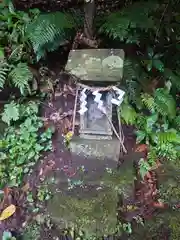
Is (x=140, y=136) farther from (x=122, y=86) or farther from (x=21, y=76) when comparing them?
(x=21, y=76)

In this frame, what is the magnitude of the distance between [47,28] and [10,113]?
3.01ft

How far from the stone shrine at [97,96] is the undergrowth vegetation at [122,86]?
1.29ft

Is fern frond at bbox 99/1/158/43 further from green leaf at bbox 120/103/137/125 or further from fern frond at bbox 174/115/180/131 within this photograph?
fern frond at bbox 174/115/180/131

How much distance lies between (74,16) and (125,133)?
133cm

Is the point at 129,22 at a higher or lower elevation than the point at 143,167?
higher

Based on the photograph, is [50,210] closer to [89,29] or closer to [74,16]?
[89,29]

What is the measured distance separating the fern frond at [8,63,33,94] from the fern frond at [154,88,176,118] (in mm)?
1316

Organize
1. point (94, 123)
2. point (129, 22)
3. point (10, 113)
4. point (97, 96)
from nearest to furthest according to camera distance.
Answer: point (97, 96)
point (94, 123)
point (129, 22)
point (10, 113)

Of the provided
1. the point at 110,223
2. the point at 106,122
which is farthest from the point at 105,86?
the point at 110,223

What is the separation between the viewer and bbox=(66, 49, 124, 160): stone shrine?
268 cm

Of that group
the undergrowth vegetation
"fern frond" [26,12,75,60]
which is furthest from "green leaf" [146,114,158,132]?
"fern frond" [26,12,75,60]

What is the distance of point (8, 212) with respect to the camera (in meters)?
2.85

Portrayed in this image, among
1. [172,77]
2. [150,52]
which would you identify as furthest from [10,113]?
[172,77]

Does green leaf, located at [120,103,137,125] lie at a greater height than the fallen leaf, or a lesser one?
greater
